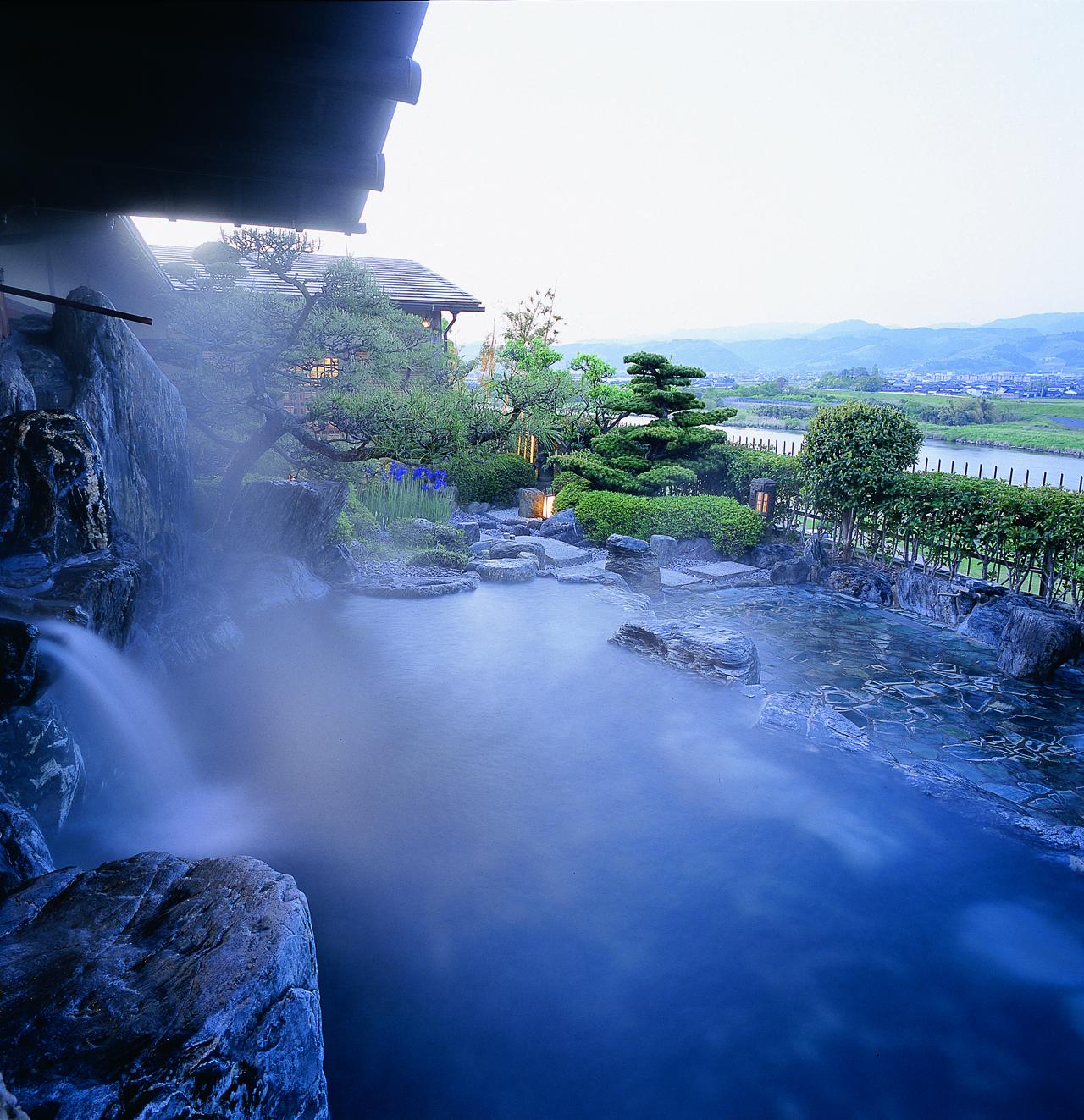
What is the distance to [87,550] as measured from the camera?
257 inches

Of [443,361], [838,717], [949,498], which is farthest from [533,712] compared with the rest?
[443,361]

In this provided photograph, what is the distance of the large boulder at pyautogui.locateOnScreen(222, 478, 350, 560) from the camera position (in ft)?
34.4

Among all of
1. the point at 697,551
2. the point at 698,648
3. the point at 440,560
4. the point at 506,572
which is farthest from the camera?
the point at 697,551

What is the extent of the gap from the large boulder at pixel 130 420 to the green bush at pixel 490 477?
8777 mm

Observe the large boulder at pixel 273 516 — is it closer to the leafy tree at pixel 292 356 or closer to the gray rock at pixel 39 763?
the leafy tree at pixel 292 356

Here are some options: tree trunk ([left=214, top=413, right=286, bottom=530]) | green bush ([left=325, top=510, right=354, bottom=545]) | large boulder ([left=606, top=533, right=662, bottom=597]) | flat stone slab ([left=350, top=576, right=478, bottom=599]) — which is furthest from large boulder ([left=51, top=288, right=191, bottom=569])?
large boulder ([left=606, top=533, right=662, bottom=597])

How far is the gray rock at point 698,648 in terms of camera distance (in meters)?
8.44

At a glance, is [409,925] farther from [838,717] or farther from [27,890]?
[838,717]

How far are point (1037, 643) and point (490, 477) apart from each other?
11944mm

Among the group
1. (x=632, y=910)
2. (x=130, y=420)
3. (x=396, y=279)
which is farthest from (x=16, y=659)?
(x=396, y=279)

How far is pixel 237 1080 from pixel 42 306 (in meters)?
10.8

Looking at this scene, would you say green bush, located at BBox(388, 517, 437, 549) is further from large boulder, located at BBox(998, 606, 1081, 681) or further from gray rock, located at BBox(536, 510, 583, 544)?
large boulder, located at BBox(998, 606, 1081, 681)

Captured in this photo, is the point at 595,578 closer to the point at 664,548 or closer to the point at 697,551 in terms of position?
the point at 664,548

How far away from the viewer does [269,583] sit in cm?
1006
